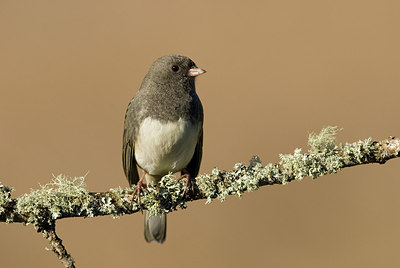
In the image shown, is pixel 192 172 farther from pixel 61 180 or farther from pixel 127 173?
pixel 61 180

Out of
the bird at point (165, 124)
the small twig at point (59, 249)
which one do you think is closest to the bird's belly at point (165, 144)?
the bird at point (165, 124)

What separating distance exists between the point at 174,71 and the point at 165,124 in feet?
1.30

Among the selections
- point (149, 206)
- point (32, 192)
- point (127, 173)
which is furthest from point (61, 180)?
point (127, 173)

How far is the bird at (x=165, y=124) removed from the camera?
2.72 meters

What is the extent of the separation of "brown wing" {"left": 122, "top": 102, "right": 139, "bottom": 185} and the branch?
0.70 meters

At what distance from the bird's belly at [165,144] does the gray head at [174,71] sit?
0.96 feet

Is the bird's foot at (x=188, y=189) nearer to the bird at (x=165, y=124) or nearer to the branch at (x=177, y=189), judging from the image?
the branch at (x=177, y=189)

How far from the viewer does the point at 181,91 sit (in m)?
2.87

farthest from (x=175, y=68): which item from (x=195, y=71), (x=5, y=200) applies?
(x=5, y=200)

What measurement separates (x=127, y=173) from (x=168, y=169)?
287 millimetres

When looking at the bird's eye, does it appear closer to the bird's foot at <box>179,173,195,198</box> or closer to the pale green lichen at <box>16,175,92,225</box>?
the bird's foot at <box>179,173,195,198</box>

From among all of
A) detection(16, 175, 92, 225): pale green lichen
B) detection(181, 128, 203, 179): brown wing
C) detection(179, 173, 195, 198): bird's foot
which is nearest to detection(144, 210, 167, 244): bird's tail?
detection(181, 128, 203, 179): brown wing

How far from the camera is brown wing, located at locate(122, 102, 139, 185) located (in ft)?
9.42

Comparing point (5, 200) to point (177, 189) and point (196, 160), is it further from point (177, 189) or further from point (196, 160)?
point (196, 160)
